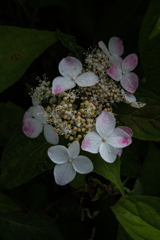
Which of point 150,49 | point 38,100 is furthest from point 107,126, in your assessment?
point 150,49

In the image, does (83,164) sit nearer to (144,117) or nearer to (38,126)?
(38,126)

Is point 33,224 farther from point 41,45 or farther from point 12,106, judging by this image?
point 41,45

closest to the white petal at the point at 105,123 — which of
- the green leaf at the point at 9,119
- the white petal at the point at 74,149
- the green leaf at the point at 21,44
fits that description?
the white petal at the point at 74,149

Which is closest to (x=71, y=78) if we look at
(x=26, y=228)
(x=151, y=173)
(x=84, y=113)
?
(x=84, y=113)

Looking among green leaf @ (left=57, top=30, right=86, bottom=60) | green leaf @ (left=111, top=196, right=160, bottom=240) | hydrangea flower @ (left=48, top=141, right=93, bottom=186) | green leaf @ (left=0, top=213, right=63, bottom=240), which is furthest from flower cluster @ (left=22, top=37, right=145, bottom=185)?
green leaf @ (left=0, top=213, right=63, bottom=240)

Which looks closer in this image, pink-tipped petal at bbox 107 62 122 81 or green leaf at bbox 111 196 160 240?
green leaf at bbox 111 196 160 240

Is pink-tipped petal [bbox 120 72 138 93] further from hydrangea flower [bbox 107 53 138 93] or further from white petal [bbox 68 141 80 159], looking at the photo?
white petal [bbox 68 141 80 159]

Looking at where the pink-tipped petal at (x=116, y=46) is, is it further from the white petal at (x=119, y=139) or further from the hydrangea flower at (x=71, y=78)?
the white petal at (x=119, y=139)
